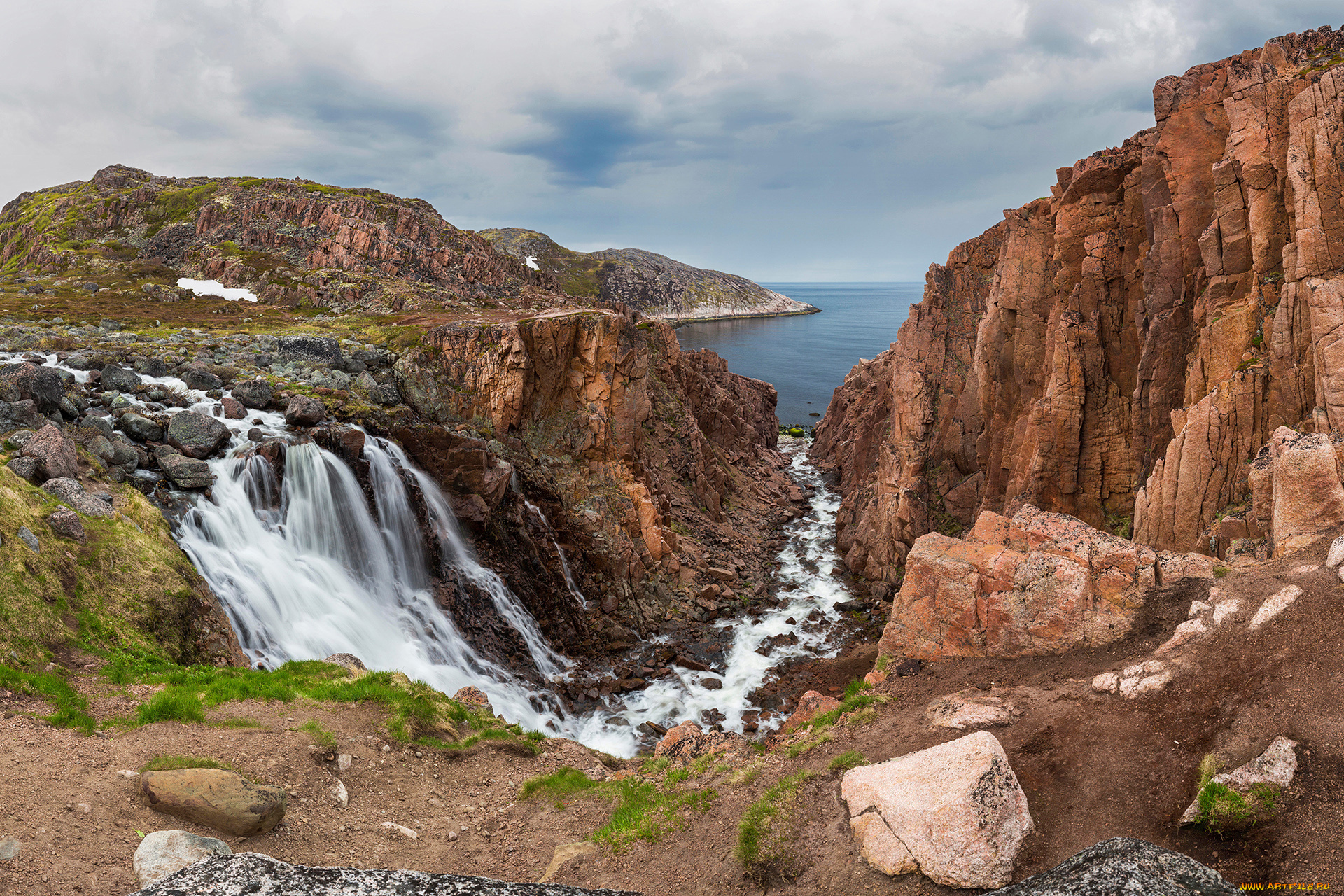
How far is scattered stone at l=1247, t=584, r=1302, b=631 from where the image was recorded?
11.4m

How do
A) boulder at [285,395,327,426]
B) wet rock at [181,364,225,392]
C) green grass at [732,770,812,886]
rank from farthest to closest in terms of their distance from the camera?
1. wet rock at [181,364,225,392]
2. boulder at [285,395,327,426]
3. green grass at [732,770,812,886]

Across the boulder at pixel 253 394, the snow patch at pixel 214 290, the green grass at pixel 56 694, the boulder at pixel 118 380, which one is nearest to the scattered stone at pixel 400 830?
the green grass at pixel 56 694

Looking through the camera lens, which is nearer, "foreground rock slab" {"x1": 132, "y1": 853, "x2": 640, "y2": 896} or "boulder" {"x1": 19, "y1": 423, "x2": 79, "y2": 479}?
"foreground rock slab" {"x1": 132, "y1": 853, "x2": 640, "y2": 896}

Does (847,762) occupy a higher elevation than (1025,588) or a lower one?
lower

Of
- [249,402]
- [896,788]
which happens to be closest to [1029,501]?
[896,788]

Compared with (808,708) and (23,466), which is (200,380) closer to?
(23,466)

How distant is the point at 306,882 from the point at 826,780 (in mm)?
8610

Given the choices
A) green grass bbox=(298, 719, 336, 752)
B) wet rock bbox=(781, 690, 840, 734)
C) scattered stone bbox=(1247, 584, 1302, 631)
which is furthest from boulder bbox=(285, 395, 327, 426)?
scattered stone bbox=(1247, 584, 1302, 631)

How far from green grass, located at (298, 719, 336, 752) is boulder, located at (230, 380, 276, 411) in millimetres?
24011

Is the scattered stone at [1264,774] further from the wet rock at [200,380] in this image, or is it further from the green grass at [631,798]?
the wet rock at [200,380]

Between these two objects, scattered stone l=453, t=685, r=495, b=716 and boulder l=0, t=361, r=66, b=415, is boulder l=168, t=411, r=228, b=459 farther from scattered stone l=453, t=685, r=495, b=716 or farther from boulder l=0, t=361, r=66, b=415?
scattered stone l=453, t=685, r=495, b=716

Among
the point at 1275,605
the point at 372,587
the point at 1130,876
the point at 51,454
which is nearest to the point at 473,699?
the point at 372,587

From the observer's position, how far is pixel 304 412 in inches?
1298

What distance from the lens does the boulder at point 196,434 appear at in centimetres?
2775
